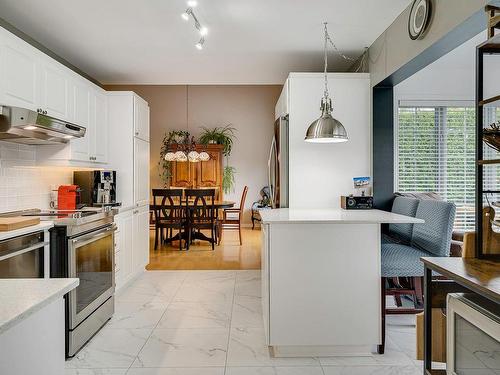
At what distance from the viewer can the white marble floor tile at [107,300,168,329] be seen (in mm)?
3055

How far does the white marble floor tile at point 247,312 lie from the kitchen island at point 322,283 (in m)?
0.58

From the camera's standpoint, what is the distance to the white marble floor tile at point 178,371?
7.51 feet

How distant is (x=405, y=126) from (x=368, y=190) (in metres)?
1.70

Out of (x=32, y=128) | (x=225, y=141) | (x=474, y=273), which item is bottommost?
(x=474, y=273)

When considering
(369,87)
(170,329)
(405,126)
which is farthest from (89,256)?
(405,126)

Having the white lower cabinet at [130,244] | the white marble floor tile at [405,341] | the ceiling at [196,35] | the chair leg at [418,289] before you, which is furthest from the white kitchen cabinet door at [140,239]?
the chair leg at [418,289]

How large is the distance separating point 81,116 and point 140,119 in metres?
0.95

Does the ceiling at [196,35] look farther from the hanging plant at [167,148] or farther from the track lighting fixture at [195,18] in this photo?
the hanging plant at [167,148]

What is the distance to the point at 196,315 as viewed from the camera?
10.7ft

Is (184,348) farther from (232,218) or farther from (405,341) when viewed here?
(232,218)

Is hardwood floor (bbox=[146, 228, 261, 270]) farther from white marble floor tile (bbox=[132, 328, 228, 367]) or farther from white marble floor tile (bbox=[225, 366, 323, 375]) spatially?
white marble floor tile (bbox=[225, 366, 323, 375])

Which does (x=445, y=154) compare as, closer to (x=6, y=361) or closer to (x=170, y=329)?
(x=170, y=329)

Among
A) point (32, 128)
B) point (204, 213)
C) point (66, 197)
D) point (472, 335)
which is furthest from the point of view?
point (204, 213)

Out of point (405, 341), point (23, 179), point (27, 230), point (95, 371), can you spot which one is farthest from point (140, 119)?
point (405, 341)
